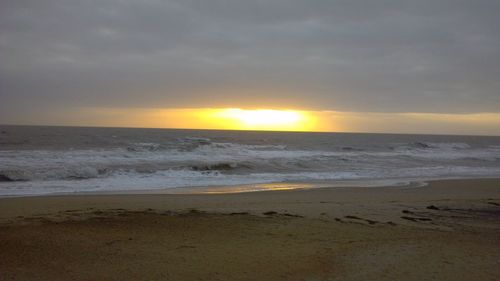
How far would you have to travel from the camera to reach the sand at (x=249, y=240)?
5281 mm

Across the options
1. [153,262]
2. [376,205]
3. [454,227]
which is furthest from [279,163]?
[153,262]

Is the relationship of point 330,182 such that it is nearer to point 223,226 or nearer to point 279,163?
point 279,163

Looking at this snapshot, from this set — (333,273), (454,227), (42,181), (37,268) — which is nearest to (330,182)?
(454,227)

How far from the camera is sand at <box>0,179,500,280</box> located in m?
5.28

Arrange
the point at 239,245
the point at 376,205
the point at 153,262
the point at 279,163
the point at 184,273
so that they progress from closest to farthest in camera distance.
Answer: the point at 184,273
the point at 153,262
the point at 239,245
the point at 376,205
the point at 279,163

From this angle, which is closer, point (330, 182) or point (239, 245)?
point (239, 245)

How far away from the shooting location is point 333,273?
5.25 meters

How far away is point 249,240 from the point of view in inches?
268

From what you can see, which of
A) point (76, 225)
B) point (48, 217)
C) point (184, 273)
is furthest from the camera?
point (48, 217)

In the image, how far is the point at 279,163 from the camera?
87.6 feet

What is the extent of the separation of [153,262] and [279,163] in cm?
2135

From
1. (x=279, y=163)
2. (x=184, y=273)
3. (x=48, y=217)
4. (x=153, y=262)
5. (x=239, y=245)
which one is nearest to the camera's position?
(x=184, y=273)

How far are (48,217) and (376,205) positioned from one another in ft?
25.2

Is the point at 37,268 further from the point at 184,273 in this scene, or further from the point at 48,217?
the point at 48,217
